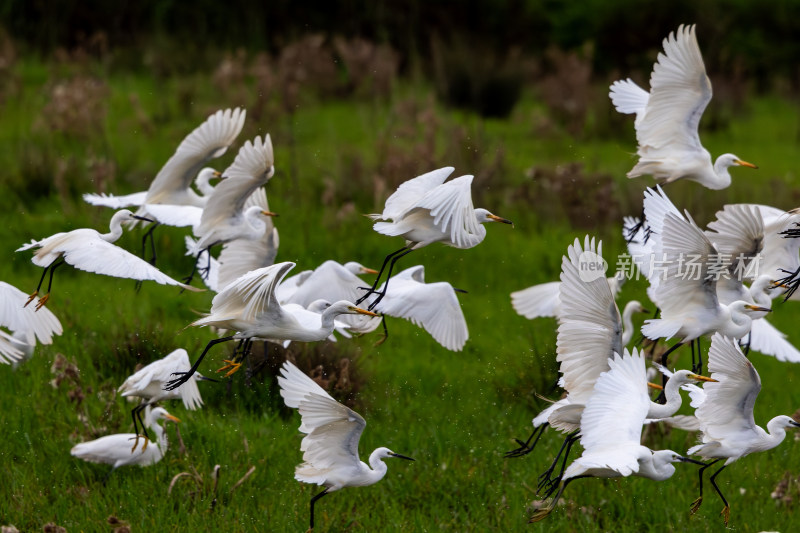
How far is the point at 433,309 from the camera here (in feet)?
20.8

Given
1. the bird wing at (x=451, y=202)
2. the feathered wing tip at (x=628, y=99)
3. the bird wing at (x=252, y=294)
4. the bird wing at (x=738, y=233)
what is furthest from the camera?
the feathered wing tip at (x=628, y=99)

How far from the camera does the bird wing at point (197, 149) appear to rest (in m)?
5.86

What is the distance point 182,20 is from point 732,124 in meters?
8.59

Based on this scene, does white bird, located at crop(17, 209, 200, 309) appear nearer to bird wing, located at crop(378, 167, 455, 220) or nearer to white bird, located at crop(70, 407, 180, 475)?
white bird, located at crop(70, 407, 180, 475)

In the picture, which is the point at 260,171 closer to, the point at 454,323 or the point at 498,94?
the point at 454,323

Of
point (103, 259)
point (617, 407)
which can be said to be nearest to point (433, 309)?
point (103, 259)

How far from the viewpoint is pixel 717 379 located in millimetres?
4867

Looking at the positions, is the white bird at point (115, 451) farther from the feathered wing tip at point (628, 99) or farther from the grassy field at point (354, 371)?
the feathered wing tip at point (628, 99)

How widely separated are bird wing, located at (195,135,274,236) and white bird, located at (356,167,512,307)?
1.96 ft

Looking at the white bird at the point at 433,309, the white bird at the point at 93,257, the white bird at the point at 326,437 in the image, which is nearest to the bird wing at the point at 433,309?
the white bird at the point at 433,309

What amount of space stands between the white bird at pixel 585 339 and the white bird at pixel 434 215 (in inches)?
22.5

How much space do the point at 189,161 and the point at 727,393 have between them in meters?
3.09

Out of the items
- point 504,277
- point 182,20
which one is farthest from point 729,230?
point 182,20

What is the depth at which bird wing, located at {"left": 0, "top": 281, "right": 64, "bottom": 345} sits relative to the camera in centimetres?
550
